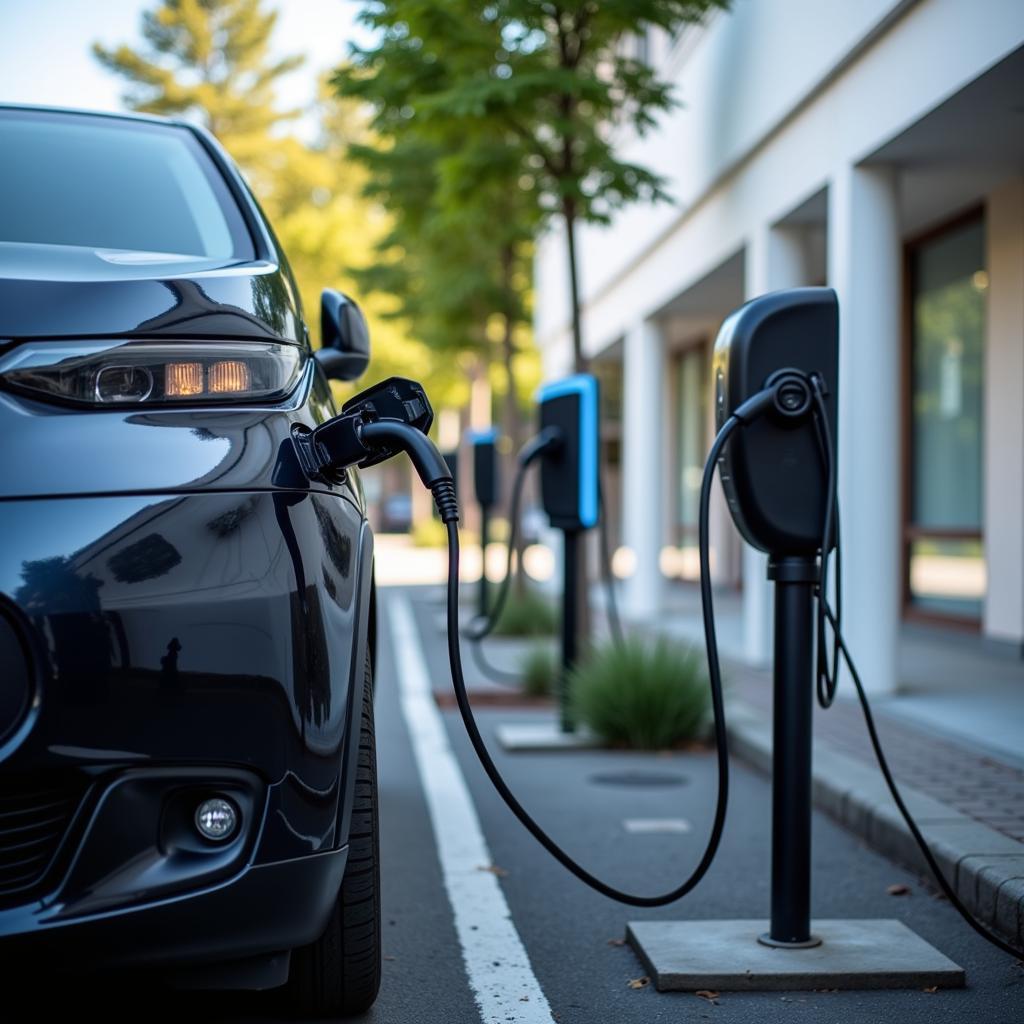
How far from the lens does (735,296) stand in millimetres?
14820

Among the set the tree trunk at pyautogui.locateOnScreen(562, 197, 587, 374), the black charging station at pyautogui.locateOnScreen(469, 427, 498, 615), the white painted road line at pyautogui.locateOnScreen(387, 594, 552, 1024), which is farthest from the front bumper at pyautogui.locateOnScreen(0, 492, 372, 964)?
the black charging station at pyautogui.locateOnScreen(469, 427, 498, 615)

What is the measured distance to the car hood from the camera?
2.56 m

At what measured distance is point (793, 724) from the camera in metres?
3.68

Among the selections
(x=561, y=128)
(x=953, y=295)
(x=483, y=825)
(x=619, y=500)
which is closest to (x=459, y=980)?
(x=483, y=825)

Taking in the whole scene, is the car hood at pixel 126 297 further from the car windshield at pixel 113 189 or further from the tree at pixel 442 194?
the tree at pixel 442 194

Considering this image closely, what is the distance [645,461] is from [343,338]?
12.3 metres

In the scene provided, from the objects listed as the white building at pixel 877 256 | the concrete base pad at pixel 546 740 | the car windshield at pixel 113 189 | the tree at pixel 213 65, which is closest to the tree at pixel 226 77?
the tree at pixel 213 65

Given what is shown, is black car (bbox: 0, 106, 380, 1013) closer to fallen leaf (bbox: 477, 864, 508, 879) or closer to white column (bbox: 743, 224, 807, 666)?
fallen leaf (bbox: 477, 864, 508, 879)

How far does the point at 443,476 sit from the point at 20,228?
1.13m

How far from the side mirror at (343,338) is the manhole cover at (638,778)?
3.36 metres

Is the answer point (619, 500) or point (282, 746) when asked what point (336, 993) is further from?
point (619, 500)

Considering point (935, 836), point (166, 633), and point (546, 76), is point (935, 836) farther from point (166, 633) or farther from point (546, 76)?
point (546, 76)

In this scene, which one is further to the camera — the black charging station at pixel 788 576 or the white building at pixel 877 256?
the white building at pixel 877 256

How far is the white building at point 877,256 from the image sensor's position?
8.10 m
